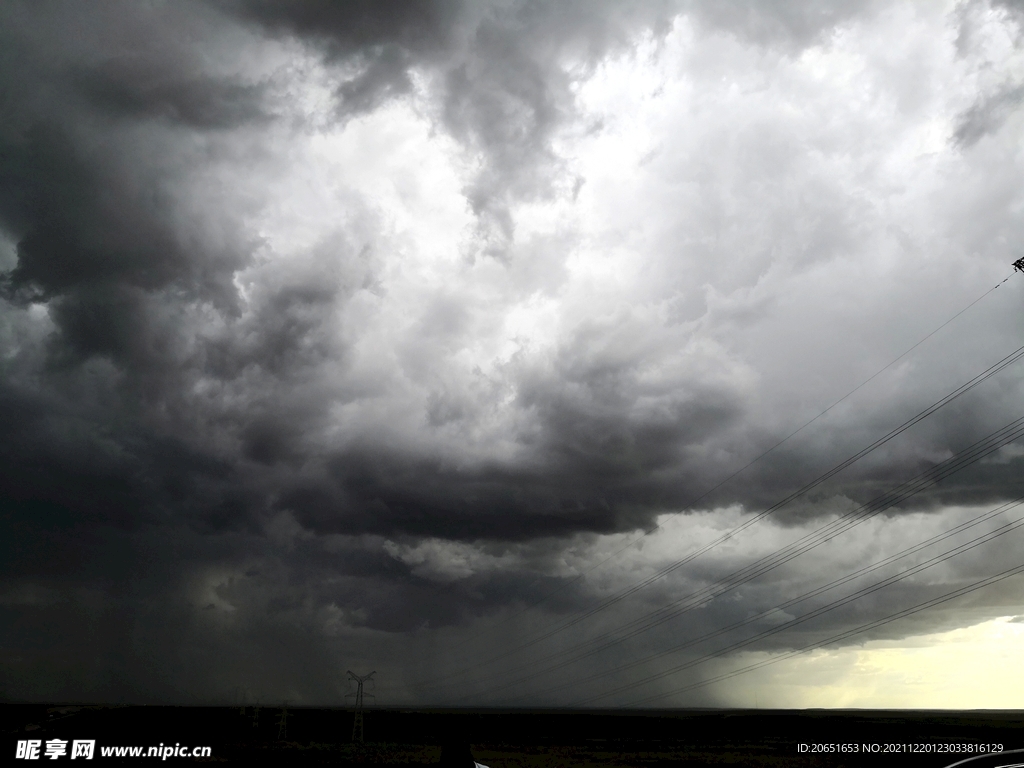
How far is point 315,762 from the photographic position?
101312 mm

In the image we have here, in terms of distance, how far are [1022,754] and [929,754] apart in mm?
187016

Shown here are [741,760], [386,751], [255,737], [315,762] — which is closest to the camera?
[315,762]

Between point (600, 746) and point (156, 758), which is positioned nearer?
point (156, 758)

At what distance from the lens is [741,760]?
129125 mm

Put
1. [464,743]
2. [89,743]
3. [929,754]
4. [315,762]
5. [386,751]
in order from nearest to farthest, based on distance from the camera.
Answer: [464,743], [89,743], [315,762], [386,751], [929,754]

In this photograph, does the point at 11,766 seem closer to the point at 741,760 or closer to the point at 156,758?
the point at 156,758

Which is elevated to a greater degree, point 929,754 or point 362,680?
point 362,680

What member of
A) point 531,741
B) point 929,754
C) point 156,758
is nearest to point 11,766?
point 156,758

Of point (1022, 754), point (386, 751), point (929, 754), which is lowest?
point (929, 754)

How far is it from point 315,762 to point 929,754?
144066 mm

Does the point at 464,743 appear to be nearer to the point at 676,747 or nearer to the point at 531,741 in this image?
the point at 676,747

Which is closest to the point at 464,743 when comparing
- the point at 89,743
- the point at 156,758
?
the point at 89,743

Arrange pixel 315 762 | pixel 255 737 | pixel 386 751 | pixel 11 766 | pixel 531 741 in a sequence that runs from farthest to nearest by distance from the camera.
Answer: pixel 531 741 < pixel 255 737 < pixel 386 751 < pixel 315 762 < pixel 11 766

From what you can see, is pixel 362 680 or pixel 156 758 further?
pixel 362 680
